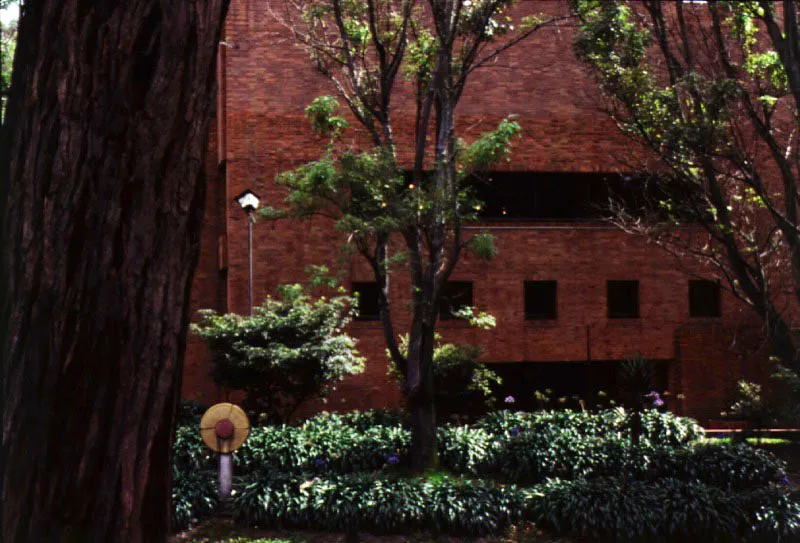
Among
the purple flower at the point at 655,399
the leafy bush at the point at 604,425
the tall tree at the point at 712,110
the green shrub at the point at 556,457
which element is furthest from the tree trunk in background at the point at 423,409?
the tall tree at the point at 712,110

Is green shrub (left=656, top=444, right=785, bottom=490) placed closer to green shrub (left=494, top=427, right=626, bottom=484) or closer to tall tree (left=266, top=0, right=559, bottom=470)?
green shrub (left=494, top=427, right=626, bottom=484)

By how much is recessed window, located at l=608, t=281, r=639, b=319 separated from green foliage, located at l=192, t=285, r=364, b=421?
9.24 meters

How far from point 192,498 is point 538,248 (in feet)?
47.7

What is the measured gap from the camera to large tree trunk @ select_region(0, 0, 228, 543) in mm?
3381

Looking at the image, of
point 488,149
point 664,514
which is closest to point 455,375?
point 488,149

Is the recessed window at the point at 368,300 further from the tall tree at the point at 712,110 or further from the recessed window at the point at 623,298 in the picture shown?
the tall tree at the point at 712,110

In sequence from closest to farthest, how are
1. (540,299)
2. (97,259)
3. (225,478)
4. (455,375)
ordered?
(97,259) < (225,478) < (455,375) < (540,299)

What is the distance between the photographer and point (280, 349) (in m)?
18.6

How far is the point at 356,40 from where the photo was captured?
17.1 metres

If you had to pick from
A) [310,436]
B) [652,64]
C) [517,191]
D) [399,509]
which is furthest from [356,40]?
[517,191]

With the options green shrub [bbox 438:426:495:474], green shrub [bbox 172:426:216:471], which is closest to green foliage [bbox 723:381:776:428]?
green shrub [bbox 438:426:495:474]

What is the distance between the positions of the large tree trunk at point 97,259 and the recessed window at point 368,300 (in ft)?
68.8

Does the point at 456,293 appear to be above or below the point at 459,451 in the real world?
above

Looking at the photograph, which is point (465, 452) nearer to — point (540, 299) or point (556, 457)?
point (556, 457)
